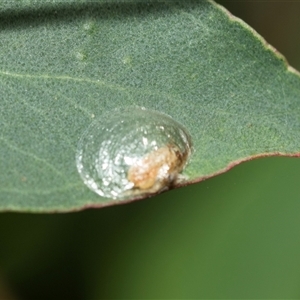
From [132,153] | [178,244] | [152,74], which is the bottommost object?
[178,244]

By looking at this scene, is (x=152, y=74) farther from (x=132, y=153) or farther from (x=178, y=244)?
(x=178, y=244)

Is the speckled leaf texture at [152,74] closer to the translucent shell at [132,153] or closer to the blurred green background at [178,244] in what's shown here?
the translucent shell at [132,153]

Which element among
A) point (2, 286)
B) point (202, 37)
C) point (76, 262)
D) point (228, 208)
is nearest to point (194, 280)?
point (228, 208)

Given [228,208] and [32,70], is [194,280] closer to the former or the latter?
[228,208]

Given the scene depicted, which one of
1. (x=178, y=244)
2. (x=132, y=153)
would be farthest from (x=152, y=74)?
(x=178, y=244)

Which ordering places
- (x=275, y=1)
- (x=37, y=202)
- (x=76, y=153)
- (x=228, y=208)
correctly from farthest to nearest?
(x=275, y=1) < (x=228, y=208) < (x=76, y=153) < (x=37, y=202)

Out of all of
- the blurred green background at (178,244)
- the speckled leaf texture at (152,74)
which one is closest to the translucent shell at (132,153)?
the speckled leaf texture at (152,74)
